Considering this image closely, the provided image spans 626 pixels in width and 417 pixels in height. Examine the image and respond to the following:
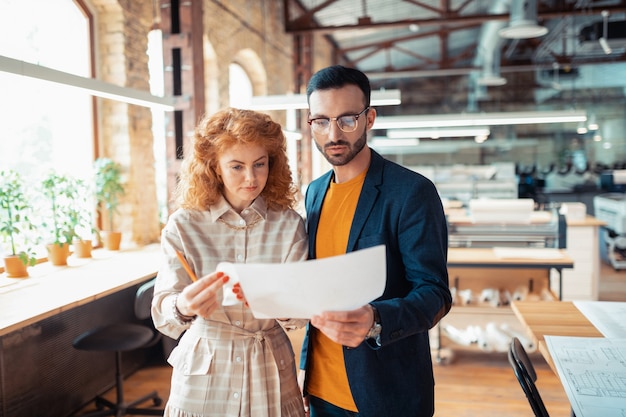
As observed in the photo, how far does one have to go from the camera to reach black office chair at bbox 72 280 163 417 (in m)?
3.30

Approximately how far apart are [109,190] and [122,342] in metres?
1.72

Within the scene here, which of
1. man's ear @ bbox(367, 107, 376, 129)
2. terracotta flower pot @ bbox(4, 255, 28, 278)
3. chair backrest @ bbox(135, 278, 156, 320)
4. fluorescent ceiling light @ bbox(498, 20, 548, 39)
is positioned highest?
fluorescent ceiling light @ bbox(498, 20, 548, 39)

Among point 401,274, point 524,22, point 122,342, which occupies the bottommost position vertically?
point 122,342

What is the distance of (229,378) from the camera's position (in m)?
1.50

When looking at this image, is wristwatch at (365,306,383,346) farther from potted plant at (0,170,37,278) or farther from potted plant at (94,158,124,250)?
potted plant at (94,158,124,250)

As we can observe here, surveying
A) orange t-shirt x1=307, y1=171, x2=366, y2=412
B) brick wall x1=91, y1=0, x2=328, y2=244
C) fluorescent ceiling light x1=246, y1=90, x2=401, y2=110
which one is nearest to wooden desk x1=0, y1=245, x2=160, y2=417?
brick wall x1=91, y1=0, x2=328, y2=244

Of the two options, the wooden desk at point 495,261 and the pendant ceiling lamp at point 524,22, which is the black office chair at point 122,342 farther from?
the pendant ceiling lamp at point 524,22

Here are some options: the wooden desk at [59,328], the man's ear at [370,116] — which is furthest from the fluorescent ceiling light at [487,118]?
the man's ear at [370,116]

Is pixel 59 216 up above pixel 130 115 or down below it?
below

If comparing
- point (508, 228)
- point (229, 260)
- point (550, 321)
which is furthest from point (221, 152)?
point (508, 228)

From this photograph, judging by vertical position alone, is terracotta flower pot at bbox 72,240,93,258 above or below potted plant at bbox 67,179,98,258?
below

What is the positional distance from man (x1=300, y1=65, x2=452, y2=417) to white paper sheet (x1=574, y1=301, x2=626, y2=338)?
2.55 ft

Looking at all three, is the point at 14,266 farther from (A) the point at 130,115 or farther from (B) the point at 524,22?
(B) the point at 524,22

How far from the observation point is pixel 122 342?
134 inches
